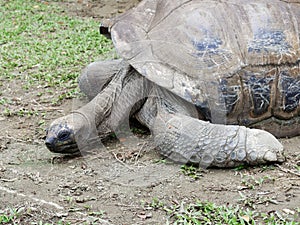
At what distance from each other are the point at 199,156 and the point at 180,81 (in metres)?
0.57

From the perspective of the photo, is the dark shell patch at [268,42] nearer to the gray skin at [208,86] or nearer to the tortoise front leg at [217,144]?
the gray skin at [208,86]

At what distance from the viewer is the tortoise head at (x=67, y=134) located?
3.88 meters

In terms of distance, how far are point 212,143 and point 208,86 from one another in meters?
0.45

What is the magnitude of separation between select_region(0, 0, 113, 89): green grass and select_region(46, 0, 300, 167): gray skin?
5.83ft

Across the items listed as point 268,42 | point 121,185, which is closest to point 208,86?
point 268,42

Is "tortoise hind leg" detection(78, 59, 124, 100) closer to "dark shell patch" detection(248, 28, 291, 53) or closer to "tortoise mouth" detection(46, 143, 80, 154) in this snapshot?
"tortoise mouth" detection(46, 143, 80, 154)

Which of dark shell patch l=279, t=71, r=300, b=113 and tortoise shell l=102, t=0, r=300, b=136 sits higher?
tortoise shell l=102, t=0, r=300, b=136

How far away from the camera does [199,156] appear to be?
3688mm

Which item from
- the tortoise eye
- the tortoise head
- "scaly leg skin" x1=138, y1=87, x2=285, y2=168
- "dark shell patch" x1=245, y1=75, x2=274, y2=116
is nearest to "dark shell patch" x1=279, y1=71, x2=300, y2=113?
"dark shell patch" x1=245, y1=75, x2=274, y2=116

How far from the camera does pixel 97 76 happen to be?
501 centimetres

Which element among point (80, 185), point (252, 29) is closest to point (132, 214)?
point (80, 185)

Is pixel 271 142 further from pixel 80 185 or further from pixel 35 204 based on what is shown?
pixel 35 204

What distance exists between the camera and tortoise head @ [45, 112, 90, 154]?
12.7 ft

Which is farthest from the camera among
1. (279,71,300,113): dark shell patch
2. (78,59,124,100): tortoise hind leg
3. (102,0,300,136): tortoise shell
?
(78,59,124,100): tortoise hind leg
